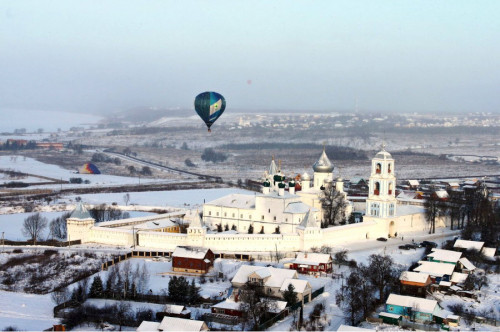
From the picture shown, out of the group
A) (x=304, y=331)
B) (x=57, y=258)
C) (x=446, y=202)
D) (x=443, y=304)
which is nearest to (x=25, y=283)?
(x=57, y=258)

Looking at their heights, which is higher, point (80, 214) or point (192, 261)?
point (80, 214)

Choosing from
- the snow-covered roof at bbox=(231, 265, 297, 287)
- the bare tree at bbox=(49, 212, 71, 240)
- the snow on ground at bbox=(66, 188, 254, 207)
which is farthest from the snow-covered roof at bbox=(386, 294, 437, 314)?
the snow on ground at bbox=(66, 188, 254, 207)

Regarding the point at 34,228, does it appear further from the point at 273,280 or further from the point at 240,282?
the point at 273,280

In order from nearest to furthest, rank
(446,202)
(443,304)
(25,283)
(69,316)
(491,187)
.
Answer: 1. (69,316)
2. (443,304)
3. (25,283)
4. (446,202)
5. (491,187)

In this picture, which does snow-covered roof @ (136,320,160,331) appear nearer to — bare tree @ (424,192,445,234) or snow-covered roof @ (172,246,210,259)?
snow-covered roof @ (172,246,210,259)

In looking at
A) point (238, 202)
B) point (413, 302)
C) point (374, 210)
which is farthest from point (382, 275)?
point (238, 202)

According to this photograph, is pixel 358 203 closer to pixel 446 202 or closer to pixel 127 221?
pixel 446 202
